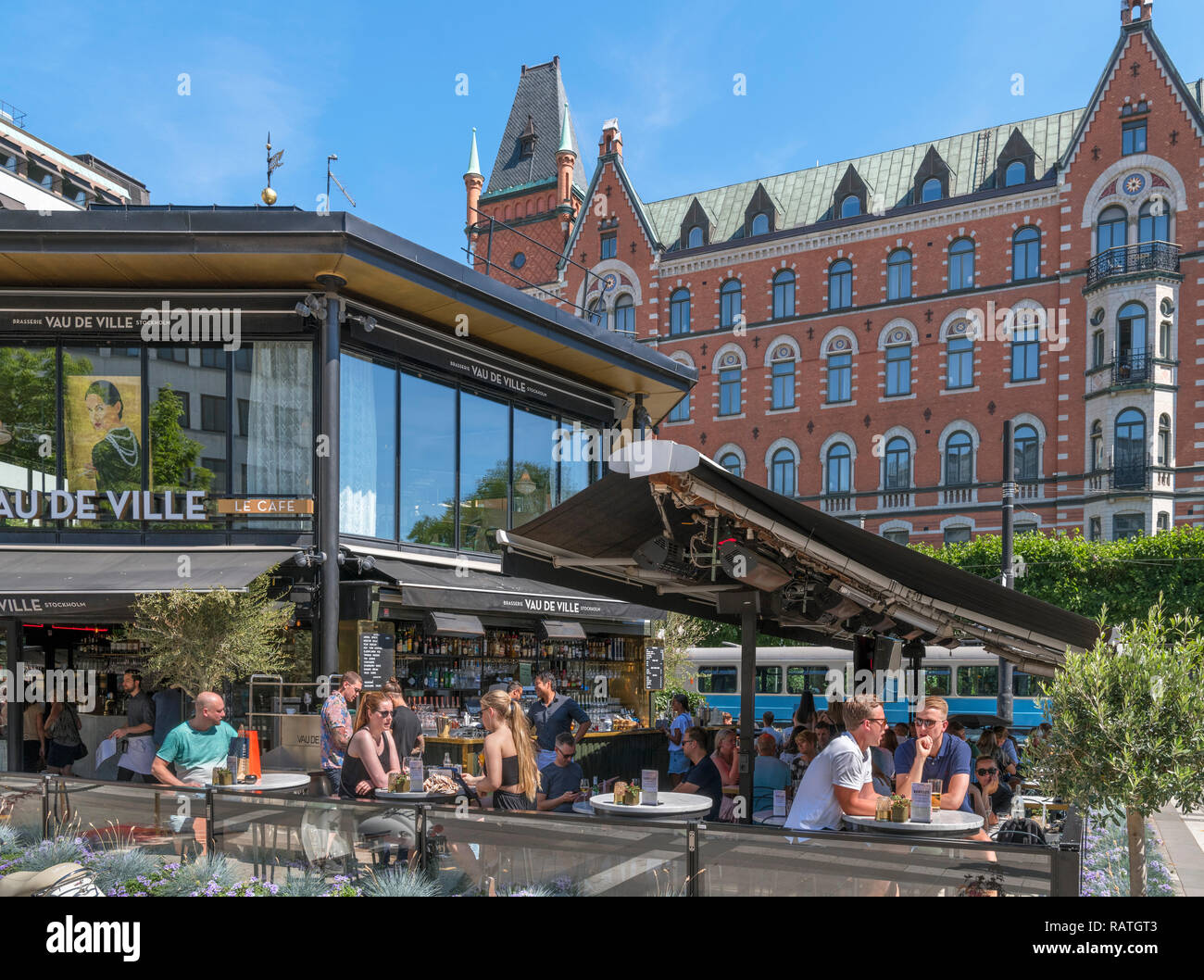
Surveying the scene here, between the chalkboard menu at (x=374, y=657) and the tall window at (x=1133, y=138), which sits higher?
the tall window at (x=1133, y=138)

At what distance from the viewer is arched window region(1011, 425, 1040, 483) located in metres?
35.3

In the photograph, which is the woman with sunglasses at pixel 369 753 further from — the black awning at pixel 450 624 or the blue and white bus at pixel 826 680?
the blue and white bus at pixel 826 680

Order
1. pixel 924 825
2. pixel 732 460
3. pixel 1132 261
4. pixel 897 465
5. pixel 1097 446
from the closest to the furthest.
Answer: pixel 924 825 → pixel 1132 261 → pixel 1097 446 → pixel 897 465 → pixel 732 460

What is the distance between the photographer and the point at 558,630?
59.7 ft

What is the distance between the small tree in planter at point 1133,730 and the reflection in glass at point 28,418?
14669 mm

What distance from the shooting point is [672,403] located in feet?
75.3

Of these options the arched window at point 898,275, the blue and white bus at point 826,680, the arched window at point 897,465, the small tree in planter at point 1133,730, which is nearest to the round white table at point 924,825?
the small tree in planter at point 1133,730

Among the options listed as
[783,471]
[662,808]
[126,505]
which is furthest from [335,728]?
[783,471]

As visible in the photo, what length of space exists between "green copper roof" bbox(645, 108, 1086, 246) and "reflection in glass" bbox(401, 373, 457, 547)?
27152 millimetres

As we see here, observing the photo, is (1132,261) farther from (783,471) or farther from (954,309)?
(783,471)

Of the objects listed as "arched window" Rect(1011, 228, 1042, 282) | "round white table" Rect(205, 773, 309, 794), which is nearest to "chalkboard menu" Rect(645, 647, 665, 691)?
"round white table" Rect(205, 773, 309, 794)

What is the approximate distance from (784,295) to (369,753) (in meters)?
34.9

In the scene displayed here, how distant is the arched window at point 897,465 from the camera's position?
3772cm
